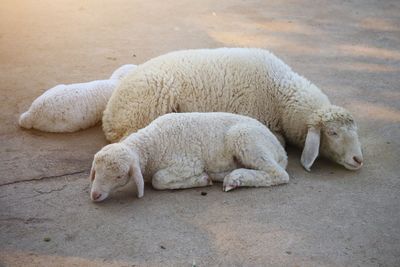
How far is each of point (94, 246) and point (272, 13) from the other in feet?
23.5

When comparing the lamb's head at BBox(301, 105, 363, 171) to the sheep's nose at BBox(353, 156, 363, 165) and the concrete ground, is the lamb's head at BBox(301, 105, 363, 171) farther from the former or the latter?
the concrete ground

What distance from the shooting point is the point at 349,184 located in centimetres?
479

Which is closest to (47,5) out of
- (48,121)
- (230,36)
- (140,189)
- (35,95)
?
(230,36)

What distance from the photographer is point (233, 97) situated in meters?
5.35

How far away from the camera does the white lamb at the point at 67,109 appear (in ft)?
17.9

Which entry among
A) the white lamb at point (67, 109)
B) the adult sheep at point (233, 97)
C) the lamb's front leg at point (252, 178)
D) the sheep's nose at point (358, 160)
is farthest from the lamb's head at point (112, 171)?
the sheep's nose at point (358, 160)

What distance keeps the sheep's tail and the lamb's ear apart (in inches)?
101

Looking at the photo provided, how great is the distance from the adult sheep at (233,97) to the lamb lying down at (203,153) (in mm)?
487

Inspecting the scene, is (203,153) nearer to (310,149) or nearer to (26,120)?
(310,149)

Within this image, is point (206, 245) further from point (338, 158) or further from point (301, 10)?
point (301, 10)

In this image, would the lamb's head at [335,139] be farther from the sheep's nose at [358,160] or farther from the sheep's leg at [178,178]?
the sheep's leg at [178,178]

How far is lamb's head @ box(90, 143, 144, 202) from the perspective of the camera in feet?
13.9

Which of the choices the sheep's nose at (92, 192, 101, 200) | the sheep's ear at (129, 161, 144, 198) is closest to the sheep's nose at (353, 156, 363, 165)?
the sheep's ear at (129, 161, 144, 198)

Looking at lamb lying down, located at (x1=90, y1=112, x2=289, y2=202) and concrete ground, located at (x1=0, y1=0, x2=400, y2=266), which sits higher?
lamb lying down, located at (x1=90, y1=112, x2=289, y2=202)
